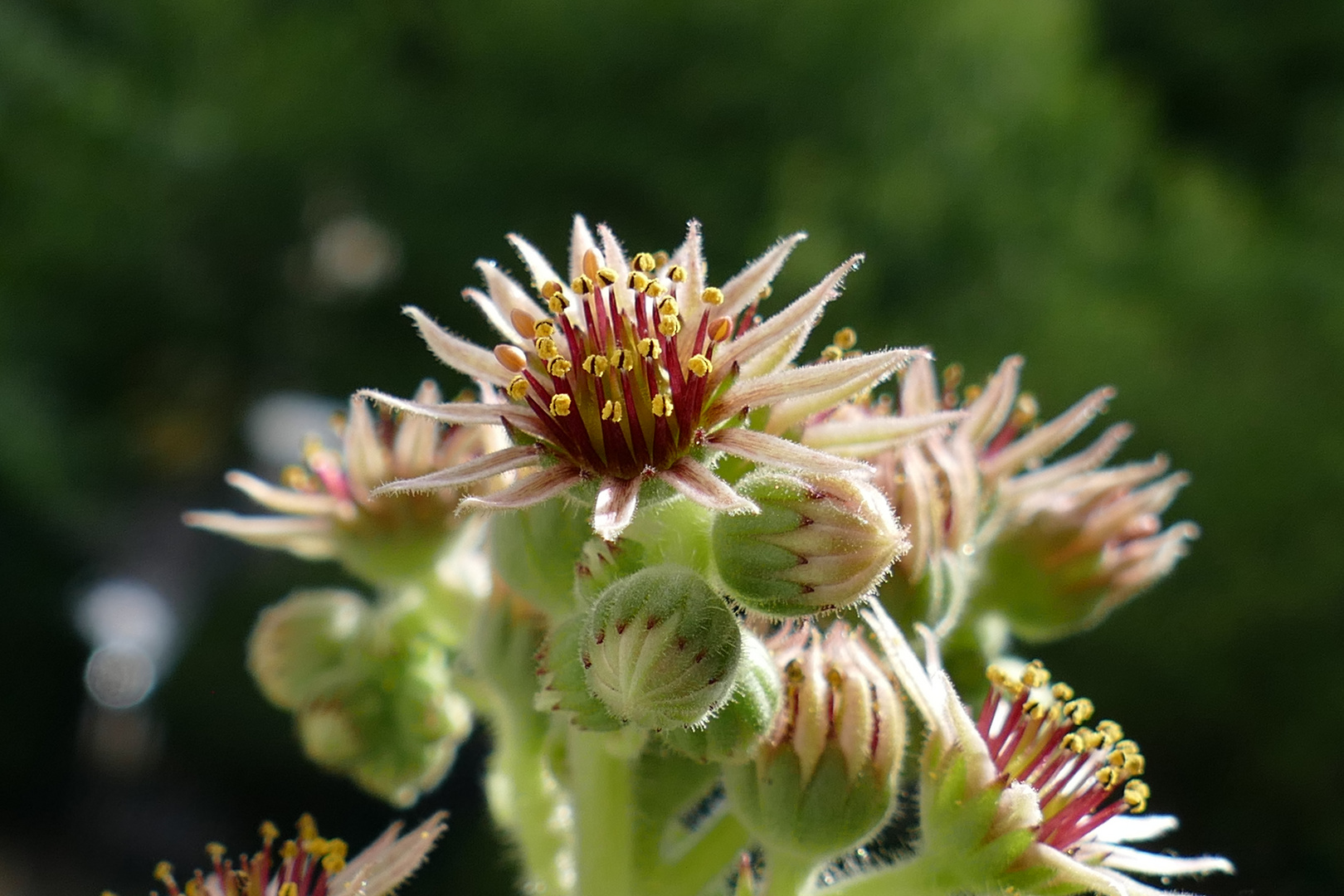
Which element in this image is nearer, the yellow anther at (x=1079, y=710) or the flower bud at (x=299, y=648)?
→ the yellow anther at (x=1079, y=710)

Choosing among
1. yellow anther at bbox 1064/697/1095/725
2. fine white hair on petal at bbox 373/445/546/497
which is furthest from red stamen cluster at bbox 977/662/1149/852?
fine white hair on petal at bbox 373/445/546/497

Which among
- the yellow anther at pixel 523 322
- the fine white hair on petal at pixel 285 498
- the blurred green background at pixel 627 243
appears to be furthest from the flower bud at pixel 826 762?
the blurred green background at pixel 627 243

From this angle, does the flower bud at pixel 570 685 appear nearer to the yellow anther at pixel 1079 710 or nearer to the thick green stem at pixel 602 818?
the thick green stem at pixel 602 818

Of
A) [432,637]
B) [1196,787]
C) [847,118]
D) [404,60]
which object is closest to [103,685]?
[404,60]

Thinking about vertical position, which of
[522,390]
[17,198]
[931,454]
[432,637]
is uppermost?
[17,198]

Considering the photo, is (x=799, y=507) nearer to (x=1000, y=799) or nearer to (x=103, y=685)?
(x=1000, y=799)

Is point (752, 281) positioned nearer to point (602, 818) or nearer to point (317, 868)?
point (602, 818)
